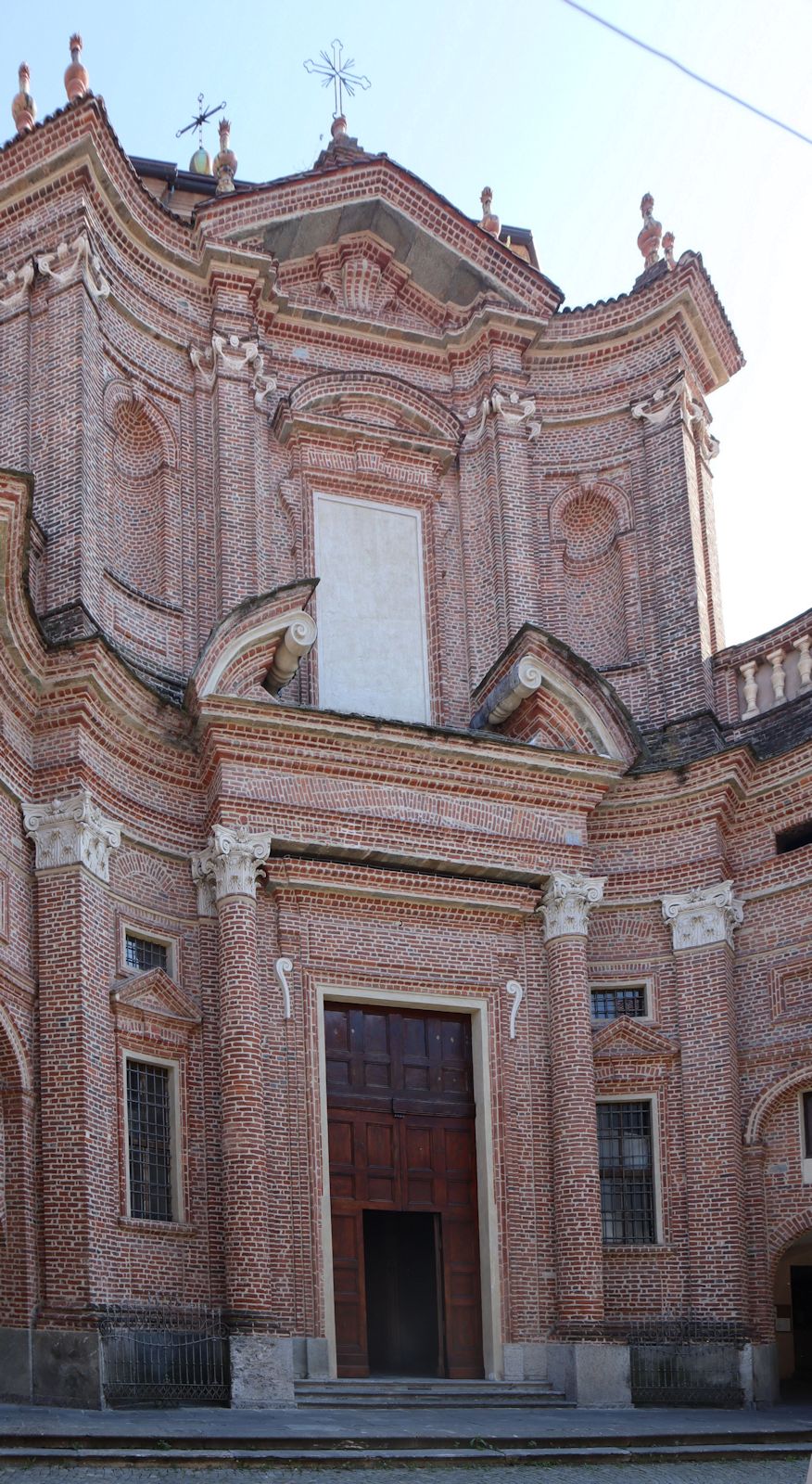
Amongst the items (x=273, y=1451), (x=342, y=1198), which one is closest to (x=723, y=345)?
(x=342, y=1198)

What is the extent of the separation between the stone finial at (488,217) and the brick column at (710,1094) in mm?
10465

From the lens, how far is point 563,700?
76.1ft

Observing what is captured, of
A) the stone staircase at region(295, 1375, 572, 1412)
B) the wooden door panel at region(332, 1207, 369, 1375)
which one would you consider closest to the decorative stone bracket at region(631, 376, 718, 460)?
the wooden door panel at region(332, 1207, 369, 1375)

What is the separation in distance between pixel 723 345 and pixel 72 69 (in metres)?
9.32

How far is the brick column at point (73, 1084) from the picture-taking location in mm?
18172

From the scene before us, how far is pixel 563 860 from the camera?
23.0m

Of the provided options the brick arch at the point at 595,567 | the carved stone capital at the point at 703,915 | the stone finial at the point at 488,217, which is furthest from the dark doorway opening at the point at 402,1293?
the stone finial at the point at 488,217

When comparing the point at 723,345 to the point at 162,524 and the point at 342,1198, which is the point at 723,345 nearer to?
the point at 162,524

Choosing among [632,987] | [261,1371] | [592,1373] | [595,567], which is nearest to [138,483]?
[595,567]

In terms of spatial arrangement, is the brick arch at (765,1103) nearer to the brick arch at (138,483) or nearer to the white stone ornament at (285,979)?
the white stone ornament at (285,979)

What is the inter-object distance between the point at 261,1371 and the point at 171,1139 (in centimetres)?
266

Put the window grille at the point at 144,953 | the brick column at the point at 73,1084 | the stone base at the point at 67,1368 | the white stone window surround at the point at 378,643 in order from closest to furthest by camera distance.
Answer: the stone base at the point at 67,1368 → the brick column at the point at 73,1084 → the window grille at the point at 144,953 → the white stone window surround at the point at 378,643

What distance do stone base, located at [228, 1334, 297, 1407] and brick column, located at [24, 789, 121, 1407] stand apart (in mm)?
1521

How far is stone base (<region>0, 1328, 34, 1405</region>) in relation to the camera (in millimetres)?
17891
